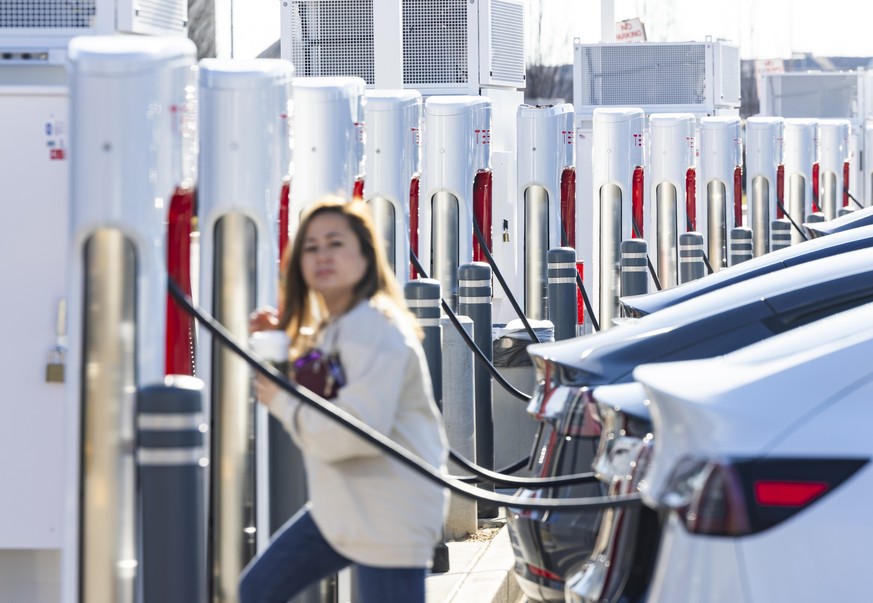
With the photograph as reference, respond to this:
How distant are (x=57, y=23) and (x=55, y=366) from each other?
4.31ft

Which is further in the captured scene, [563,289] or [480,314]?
[563,289]

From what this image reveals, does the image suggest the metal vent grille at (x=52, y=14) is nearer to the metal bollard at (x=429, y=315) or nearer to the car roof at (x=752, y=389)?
the metal bollard at (x=429, y=315)

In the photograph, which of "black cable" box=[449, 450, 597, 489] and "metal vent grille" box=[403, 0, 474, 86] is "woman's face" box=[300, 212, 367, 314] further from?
"metal vent grille" box=[403, 0, 474, 86]

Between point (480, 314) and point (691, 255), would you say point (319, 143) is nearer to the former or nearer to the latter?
point (480, 314)

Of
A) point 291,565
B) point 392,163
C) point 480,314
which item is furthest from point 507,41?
point 291,565

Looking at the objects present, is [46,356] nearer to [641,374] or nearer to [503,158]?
[641,374]

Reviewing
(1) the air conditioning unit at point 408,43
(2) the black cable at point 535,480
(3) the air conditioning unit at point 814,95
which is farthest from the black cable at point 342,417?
(3) the air conditioning unit at point 814,95

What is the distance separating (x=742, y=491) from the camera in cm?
370

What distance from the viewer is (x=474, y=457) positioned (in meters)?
8.54

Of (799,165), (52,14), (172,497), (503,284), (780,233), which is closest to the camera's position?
(172,497)

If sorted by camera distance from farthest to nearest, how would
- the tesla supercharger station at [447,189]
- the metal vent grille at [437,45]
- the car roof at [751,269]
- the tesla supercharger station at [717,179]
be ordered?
the tesla supercharger station at [717,179]
the metal vent grille at [437,45]
the tesla supercharger station at [447,189]
the car roof at [751,269]

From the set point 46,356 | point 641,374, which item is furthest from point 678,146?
point 641,374

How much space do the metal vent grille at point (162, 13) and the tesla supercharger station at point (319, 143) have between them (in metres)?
0.50

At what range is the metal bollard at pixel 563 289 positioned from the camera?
10.5 metres
